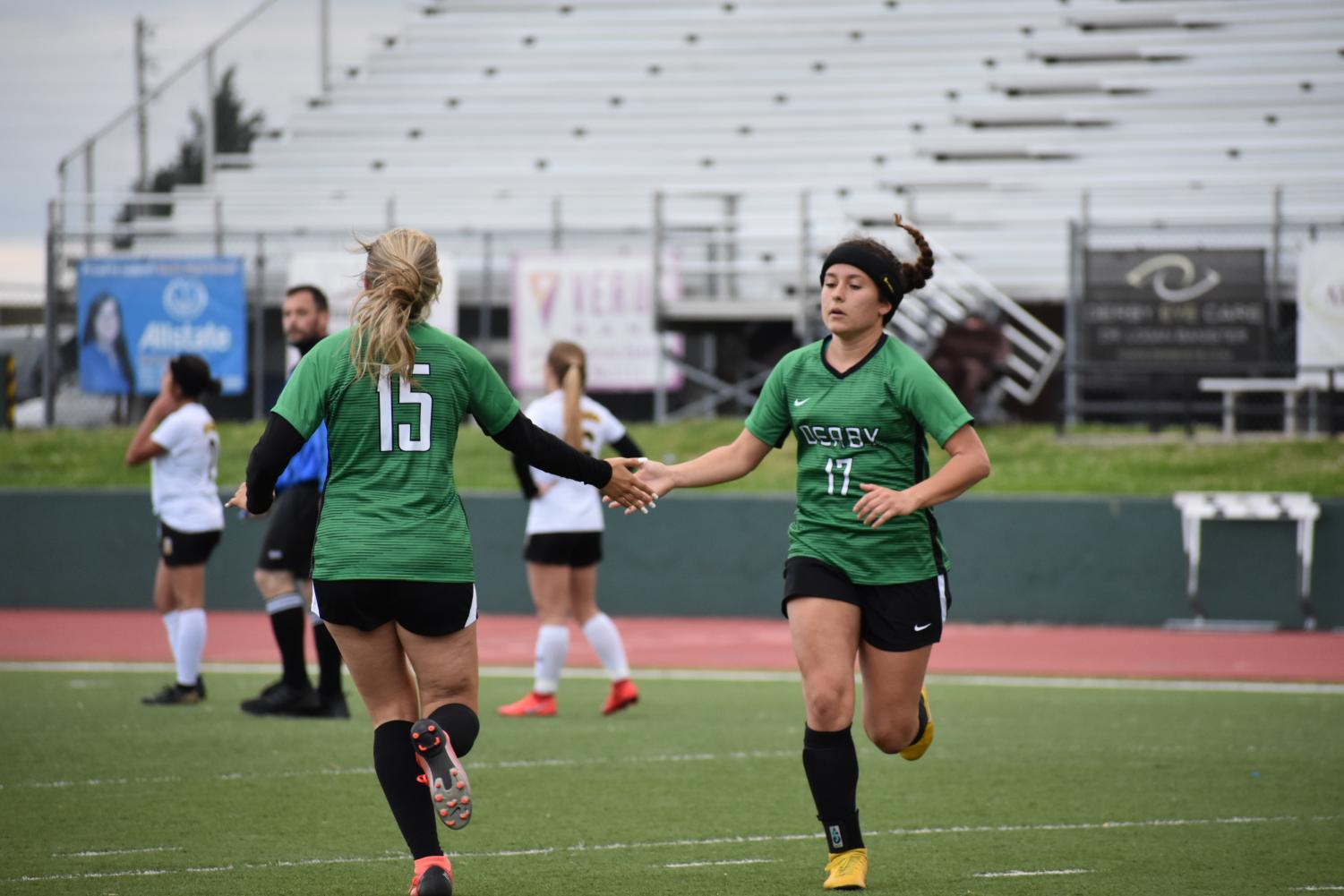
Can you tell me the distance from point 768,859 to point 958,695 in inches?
199

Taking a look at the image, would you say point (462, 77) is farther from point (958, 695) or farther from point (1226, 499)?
point (958, 695)

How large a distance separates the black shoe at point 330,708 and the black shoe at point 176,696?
1.03 m

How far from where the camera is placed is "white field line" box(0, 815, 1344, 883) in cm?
576

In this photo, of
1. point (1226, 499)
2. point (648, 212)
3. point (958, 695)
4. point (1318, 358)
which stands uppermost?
point (648, 212)

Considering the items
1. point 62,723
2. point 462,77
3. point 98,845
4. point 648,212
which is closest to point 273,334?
point 648,212

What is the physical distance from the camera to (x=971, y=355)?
18.5 m

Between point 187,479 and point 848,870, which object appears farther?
point 187,479

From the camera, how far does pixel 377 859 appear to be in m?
6.03

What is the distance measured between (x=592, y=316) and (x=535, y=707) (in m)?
11.8

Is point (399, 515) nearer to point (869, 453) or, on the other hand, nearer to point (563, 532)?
point (869, 453)

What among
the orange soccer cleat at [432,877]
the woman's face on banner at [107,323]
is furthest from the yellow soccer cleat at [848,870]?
the woman's face on banner at [107,323]

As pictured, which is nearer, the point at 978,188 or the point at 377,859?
the point at 377,859

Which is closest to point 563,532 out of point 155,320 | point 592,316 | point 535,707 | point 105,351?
point 535,707

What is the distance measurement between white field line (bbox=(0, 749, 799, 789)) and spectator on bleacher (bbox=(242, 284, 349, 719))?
892 mm
